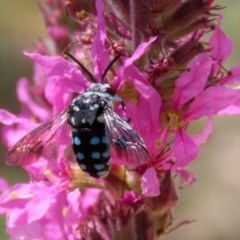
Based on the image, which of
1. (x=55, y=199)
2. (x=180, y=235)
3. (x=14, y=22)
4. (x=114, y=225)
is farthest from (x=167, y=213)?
(x=14, y=22)

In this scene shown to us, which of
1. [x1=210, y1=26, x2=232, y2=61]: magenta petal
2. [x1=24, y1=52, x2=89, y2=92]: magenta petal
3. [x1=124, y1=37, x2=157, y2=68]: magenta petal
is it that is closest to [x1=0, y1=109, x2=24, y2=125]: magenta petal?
[x1=24, y1=52, x2=89, y2=92]: magenta petal

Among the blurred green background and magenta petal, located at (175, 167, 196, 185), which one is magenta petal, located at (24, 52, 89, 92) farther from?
the blurred green background

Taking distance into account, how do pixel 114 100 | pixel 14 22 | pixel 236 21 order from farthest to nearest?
pixel 14 22 → pixel 236 21 → pixel 114 100

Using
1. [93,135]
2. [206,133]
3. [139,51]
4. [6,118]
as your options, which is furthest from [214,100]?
[6,118]

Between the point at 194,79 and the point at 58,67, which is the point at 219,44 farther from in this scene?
the point at 58,67

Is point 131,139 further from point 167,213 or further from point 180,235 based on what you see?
point 180,235

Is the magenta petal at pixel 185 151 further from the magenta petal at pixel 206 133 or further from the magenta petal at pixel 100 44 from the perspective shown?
the magenta petal at pixel 100 44
